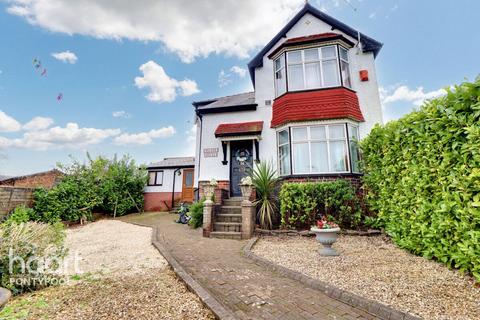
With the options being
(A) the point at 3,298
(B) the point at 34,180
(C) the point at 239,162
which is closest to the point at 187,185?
(C) the point at 239,162

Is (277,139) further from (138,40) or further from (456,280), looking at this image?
(138,40)

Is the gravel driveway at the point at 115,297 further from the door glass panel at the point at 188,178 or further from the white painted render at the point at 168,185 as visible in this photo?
the white painted render at the point at 168,185

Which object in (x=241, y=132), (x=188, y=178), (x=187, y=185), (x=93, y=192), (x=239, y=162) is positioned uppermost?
(x=241, y=132)

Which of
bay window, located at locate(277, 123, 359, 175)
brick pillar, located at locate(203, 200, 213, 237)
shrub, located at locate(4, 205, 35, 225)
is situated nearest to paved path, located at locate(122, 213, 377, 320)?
brick pillar, located at locate(203, 200, 213, 237)

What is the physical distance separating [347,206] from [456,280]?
3.62m

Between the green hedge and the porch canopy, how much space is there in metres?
4.83

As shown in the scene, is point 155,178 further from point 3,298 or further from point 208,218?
point 3,298

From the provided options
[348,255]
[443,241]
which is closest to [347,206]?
[348,255]

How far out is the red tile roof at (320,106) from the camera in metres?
8.20

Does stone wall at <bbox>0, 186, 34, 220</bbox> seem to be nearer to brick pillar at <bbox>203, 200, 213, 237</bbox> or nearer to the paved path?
brick pillar at <bbox>203, 200, 213, 237</bbox>

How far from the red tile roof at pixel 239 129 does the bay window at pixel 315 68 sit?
1951 mm

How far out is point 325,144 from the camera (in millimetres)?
8211

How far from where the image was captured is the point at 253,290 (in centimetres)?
305

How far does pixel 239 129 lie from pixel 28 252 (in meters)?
7.46
